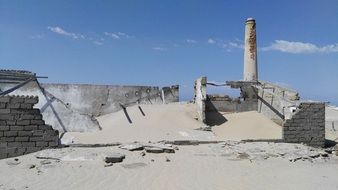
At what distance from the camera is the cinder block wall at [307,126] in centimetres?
1363

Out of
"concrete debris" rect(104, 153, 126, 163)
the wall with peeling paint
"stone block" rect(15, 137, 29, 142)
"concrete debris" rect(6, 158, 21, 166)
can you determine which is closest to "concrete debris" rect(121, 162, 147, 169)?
"concrete debris" rect(104, 153, 126, 163)

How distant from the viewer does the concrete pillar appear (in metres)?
22.7

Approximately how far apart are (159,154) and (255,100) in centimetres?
865

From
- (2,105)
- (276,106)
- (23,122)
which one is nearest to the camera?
(2,105)

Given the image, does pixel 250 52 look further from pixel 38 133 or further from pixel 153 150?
pixel 38 133

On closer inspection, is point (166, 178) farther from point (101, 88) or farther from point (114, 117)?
point (101, 88)

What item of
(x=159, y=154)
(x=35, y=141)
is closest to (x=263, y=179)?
(x=159, y=154)

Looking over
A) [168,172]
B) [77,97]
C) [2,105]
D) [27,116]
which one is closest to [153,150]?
[168,172]

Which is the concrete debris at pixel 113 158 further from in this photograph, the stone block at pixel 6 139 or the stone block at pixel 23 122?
the stone block at pixel 6 139

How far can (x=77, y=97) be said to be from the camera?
18547mm

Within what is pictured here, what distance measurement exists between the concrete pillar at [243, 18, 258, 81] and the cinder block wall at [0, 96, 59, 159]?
14.5 m

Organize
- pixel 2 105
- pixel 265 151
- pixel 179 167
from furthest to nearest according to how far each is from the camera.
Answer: pixel 265 151 < pixel 2 105 < pixel 179 167

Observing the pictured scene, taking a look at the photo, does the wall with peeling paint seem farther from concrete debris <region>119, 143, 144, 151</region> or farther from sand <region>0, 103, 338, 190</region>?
concrete debris <region>119, 143, 144, 151</region>

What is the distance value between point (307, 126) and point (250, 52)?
9721 mm
